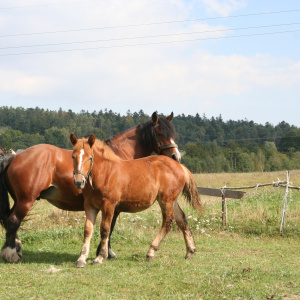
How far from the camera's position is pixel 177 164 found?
7.03m

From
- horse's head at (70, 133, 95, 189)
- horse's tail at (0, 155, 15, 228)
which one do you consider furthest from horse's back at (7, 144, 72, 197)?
horse's head at (70, 133, 95, 189)

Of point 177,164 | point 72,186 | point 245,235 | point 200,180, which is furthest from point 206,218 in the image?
point 200,180

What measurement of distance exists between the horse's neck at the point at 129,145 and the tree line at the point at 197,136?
1750 centimetres

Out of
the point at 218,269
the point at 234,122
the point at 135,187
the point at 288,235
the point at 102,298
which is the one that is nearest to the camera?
the point at 102,298

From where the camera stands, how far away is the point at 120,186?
21.2 feet

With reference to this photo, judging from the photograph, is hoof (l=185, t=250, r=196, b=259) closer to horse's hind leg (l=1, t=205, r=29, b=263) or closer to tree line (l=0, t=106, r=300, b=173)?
horse's hind leg (l=1, t=205, r=29, b=263)


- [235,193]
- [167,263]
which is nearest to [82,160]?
[167,263]

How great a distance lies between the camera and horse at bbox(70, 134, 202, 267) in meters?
6.20

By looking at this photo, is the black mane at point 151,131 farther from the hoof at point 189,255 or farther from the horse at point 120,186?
the hoof at point 189,255

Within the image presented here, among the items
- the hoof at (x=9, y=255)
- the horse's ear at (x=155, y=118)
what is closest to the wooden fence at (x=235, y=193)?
the horse's ear at (x=155, y=118)

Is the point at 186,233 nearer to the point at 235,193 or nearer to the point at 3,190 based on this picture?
the point at 3,190

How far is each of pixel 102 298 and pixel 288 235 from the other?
19.8 ft

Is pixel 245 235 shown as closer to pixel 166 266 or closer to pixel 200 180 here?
pixel 166 266

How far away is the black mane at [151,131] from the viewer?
7570 mm
